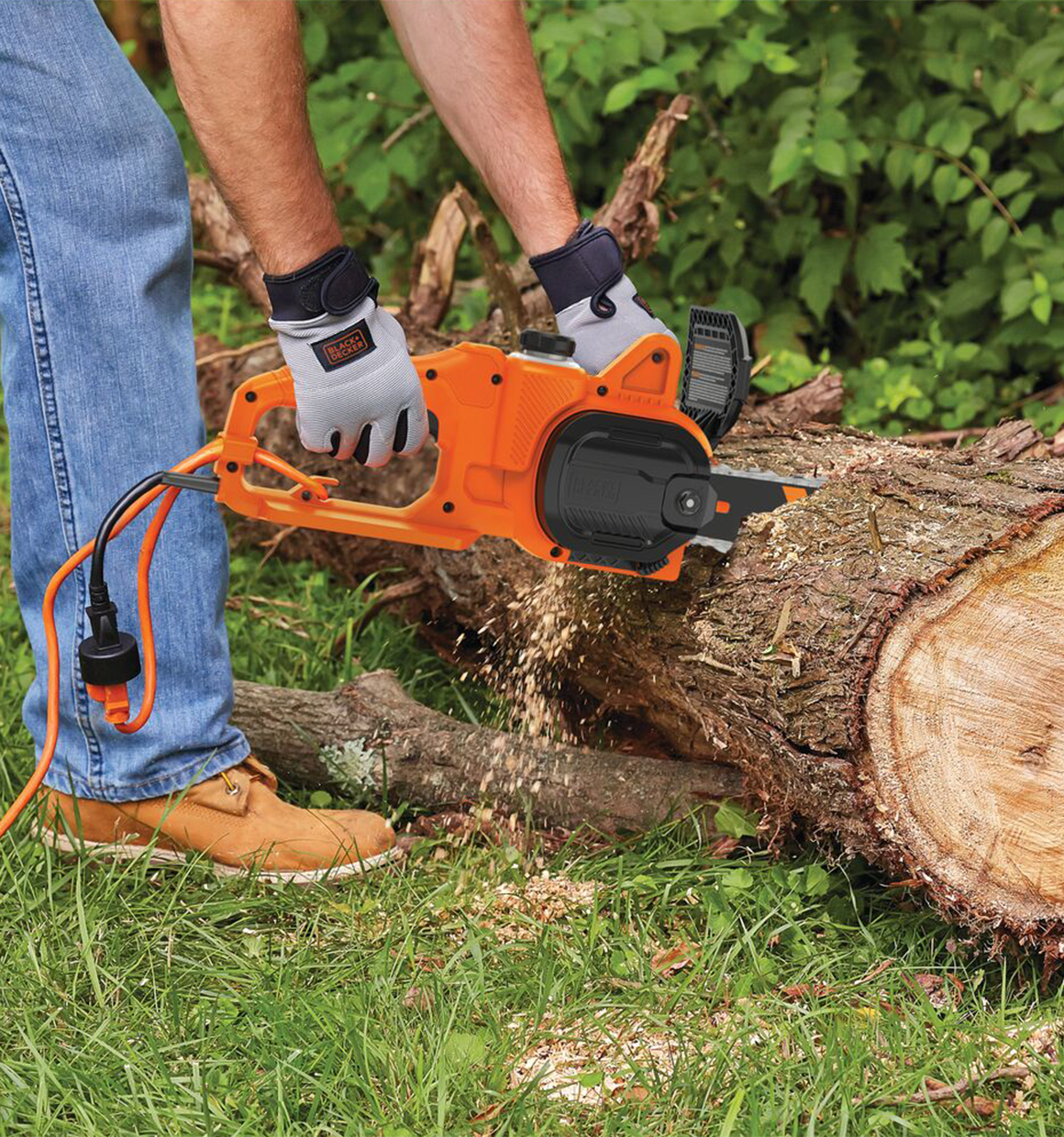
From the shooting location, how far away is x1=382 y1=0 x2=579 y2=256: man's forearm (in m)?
2.34

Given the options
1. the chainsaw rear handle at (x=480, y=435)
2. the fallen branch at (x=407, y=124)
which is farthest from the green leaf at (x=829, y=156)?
the chainsaw rear handle at (x=480, y=435)

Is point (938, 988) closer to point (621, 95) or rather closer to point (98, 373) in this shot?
point (98, 373)

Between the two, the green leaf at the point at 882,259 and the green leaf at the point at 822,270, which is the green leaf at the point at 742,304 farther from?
the green leaf at the point at 882,259

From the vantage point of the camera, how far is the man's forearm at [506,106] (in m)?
2.34

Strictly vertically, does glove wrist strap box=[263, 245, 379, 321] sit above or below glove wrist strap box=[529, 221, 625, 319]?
above

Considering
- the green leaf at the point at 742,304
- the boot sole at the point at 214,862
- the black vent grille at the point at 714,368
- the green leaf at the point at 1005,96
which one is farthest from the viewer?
the green leaf at the point at 742,304

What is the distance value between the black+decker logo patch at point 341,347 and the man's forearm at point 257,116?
5.1 inches

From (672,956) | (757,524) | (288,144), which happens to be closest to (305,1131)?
(672,956)

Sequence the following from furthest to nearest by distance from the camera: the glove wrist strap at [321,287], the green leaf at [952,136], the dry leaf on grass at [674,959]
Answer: the green leaf at [952,136], the dry leaf on grass at [674,959], the glove wrist strap at [321,287]

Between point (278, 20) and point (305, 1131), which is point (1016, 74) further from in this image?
point (305, 1131)

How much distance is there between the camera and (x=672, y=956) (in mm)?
2170

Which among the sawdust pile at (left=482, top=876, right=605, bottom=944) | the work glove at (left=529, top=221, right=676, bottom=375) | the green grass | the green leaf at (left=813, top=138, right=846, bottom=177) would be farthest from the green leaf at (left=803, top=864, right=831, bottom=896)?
the green leaf at (left=813, top=138, right=846, bottom=177)

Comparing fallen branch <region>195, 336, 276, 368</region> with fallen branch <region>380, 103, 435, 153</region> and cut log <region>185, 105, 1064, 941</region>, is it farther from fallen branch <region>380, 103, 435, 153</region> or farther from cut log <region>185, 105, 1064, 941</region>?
cut log <region>185, 105, 1064, 941</region>

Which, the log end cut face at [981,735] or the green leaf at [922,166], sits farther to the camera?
the green leaf at [922,166]
